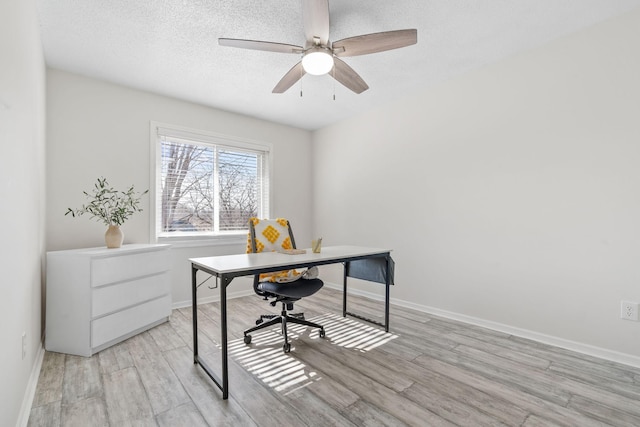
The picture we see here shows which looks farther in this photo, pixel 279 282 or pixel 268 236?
pixel 268 236

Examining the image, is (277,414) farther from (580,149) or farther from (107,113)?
(107,113)

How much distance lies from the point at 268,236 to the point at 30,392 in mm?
1852

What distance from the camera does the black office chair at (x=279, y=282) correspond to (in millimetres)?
2494

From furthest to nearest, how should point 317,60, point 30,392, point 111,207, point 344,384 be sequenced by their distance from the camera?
point 111,207 → point 317,60 → point 344,384 → point 30,392

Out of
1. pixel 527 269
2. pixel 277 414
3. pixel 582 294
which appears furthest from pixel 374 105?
pixel 277 414

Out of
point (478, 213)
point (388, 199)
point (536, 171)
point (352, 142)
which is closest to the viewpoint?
point (536, 171)

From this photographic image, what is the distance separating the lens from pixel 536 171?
104 inches

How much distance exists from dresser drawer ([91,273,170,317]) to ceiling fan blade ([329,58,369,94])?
8.12ft

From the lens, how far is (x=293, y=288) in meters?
2.52

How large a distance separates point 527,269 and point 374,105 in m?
2.52

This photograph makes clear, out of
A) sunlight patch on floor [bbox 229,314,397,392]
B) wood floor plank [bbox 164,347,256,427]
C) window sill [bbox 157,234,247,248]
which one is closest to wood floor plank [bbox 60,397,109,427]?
wood floor plank [bbox 164,347,256,427]

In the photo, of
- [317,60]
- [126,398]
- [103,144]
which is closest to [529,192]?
[317,60]

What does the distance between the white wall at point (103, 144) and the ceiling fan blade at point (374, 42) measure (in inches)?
94.2

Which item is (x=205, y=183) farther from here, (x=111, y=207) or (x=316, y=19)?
(x=316, y=19)
